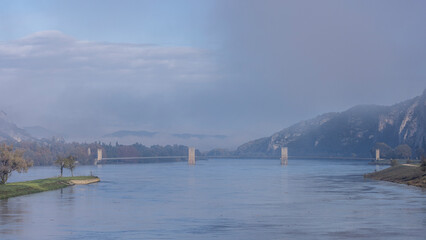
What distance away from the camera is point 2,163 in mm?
93250

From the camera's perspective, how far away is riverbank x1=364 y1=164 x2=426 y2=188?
114 m

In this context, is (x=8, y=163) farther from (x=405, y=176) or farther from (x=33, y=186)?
(x=405, y=176)

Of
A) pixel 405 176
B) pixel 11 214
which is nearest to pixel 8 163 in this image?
pixel 11 214

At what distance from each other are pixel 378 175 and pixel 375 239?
106 m

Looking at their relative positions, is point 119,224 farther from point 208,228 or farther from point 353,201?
point 353,201

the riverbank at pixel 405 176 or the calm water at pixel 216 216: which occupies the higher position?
the riverbank at pixel 405 176

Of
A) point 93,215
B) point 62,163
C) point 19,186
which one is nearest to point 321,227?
point 93,215

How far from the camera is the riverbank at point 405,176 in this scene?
374 ft

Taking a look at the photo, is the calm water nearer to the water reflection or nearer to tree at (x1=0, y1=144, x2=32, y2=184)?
the water reflection

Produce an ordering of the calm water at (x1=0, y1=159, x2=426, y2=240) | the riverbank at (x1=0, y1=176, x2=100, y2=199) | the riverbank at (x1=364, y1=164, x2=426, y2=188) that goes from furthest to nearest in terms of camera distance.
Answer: the riverbank at (x1=364, y1=164, x2=426, y2=188), the riverbank at (x1=0, y1=176, x2=100, y2=199), the calm water at (x1=0, y1=159, x2=426, y2=240)

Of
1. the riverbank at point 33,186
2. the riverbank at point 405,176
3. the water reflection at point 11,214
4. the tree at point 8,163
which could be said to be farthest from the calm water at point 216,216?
the riverbank at point 405,176

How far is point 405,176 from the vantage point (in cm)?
12769

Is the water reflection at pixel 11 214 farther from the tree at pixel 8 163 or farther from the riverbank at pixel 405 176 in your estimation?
the riverbank at pixel 405 176

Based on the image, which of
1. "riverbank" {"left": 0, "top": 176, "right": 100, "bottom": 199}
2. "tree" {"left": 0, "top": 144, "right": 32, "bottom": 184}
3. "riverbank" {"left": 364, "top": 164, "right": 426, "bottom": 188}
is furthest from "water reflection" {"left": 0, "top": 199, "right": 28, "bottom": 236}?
"riverbank" {"left": 364, "top": 164, "right": 426, "bottom": 188}
